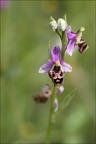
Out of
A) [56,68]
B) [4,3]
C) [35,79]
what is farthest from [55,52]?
[4,3]

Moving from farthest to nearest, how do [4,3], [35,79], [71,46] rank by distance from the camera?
[4,3] < [35,79] < [71,46]

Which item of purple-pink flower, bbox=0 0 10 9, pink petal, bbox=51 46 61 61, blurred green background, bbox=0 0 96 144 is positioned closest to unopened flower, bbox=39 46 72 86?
pink petal, bbox=51 46 61 61


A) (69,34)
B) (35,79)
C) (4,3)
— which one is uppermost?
(4,3)

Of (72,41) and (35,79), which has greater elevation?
(72,41)

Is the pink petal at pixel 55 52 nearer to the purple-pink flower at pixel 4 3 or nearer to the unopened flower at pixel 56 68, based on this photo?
the unopened flower at pixel 56 68

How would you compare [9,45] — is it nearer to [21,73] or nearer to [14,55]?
[14,55]

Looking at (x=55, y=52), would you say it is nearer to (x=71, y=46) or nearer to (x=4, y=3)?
(x=71, y=46)

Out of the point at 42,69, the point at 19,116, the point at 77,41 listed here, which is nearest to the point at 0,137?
the point at 19,116

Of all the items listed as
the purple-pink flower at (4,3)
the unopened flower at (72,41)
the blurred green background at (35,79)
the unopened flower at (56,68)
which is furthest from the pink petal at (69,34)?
the purple-pink flower at (4,3)
